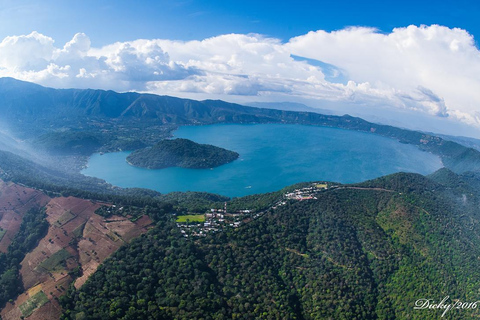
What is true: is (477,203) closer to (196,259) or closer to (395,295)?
A: (395,295)

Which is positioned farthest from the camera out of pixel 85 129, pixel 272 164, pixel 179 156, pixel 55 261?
pixel 85 129

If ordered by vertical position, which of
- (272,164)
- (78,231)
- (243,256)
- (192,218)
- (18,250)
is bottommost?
(18,250)

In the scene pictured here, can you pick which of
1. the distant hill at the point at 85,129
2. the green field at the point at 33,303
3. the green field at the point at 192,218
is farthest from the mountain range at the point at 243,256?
the distant hill at the point at 85,129

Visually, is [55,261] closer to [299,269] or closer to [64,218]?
[64,218]

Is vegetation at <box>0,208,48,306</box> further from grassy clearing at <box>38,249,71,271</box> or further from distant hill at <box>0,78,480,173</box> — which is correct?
distant hill at <box>0,78,480,173</box>

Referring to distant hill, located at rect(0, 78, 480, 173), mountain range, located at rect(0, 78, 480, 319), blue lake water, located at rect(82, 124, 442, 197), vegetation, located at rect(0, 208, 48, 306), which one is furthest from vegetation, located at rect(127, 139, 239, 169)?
vegetation, located at rect(0, 208, 48, 306)

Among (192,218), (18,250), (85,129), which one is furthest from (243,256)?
(85,129)

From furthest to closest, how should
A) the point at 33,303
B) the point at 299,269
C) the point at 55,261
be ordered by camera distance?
the point at 299,269
the point at 55,261
the point at 33,303
